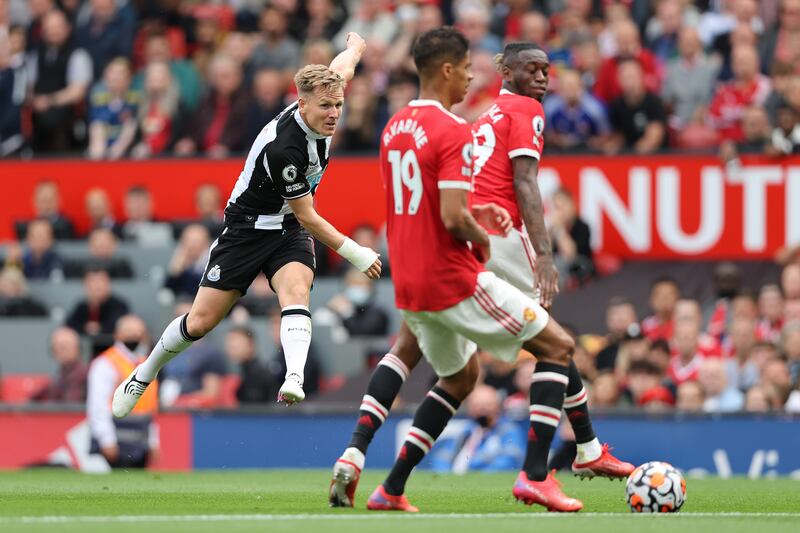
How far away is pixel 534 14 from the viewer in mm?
19188

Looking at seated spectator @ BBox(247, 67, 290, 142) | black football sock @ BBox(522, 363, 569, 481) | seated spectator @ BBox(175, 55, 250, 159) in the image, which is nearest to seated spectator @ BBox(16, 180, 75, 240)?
seated spectator @ BBox(175, 55, 250, 159)

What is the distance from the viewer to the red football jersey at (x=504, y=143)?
1003cm

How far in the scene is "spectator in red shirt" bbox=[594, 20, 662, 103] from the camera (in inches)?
728

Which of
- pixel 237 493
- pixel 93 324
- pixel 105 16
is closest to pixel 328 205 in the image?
pixel 93 324

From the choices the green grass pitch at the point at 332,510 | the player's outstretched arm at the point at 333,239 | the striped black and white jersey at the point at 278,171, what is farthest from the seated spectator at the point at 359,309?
the player's outstretched arm at the point at 333,239

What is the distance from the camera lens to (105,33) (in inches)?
A: 824

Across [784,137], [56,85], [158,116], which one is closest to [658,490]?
[784,137]

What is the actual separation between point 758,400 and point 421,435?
6.45m

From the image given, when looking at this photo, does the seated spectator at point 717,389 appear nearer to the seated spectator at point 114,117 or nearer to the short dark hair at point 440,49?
the short dark hair at point 440,49

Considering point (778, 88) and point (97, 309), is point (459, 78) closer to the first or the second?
point (778, 88)

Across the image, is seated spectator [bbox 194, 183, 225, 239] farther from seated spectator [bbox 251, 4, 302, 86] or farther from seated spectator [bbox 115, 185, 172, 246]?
seated spectator [bbox 251, 4, 302, 86]

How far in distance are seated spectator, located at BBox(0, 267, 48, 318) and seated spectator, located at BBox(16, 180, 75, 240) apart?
990 millimetres

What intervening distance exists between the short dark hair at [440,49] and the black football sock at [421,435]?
185cm

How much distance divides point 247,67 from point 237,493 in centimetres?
956
